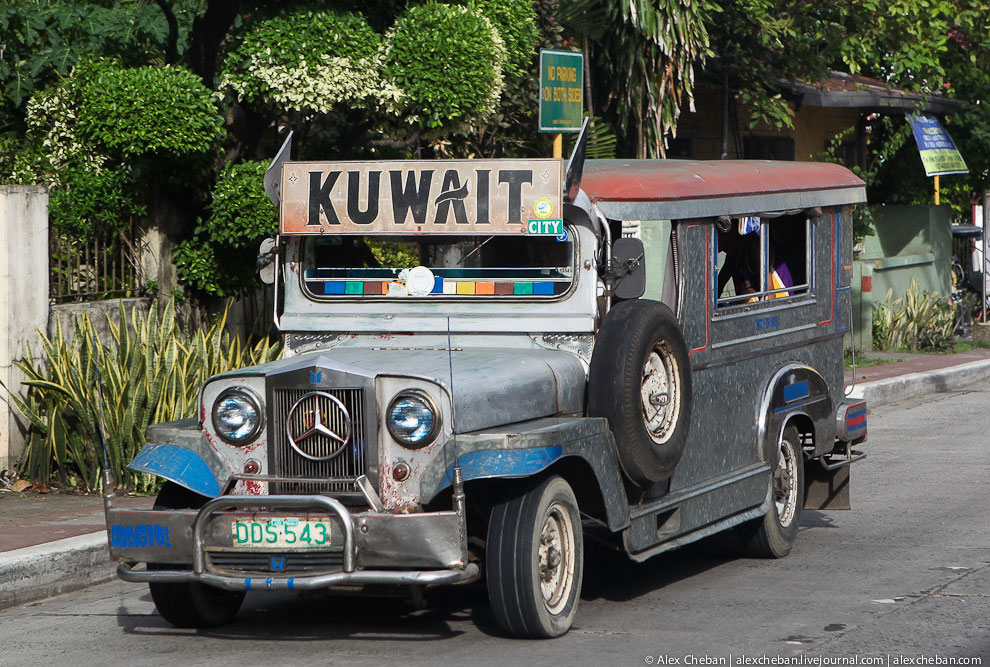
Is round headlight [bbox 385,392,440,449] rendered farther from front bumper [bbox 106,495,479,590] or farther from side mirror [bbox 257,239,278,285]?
side mirror [bbox 257,239,278,285]

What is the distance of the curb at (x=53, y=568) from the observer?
7.20 m

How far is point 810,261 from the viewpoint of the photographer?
332 inches

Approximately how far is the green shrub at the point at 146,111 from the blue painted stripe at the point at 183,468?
4202mm

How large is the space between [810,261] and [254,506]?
403 cm

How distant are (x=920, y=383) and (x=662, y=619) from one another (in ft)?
35.4

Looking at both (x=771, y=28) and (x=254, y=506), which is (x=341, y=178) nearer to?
(x=254, y=506)

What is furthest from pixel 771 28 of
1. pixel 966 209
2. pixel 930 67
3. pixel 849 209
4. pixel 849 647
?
pixel 966 209

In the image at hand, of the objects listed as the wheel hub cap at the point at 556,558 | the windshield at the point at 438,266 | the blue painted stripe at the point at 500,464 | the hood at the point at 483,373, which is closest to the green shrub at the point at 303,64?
the windshield at the point at 438,266

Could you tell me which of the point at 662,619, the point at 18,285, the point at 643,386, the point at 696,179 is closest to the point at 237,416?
the point at 643,386

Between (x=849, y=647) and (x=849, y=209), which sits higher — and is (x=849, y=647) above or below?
below

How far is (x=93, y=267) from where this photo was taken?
10688 mm

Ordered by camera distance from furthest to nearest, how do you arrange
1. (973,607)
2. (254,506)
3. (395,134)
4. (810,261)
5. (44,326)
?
(395,134)
(44,326)
(810,261)
(973,607)
(254,506)

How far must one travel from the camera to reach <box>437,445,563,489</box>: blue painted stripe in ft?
18.7

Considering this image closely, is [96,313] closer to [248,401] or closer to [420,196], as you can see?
[420,196]
